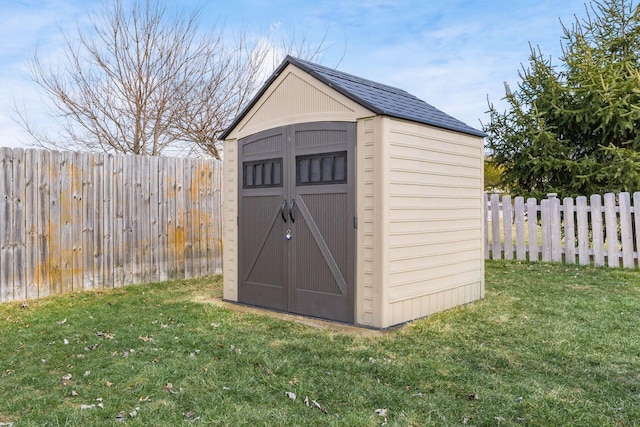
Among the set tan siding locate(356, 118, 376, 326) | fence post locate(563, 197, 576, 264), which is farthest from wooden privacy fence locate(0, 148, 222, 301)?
fence post locate(563, 197, 576, 264)

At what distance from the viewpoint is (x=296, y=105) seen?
5199mm

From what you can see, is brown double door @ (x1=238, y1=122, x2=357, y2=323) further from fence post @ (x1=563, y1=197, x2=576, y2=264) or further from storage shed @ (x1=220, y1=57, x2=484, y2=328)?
fence post @ (x1=563, y1=197, x2=576, y2=264)

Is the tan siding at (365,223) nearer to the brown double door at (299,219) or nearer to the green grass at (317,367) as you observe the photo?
A: the brown double door at (299,219)

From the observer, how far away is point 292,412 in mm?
2697

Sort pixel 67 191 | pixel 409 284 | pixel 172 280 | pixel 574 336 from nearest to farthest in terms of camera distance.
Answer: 1. pixel 574 336
2. pixel 409 284
3. pixel 67 191
4. pixel 172 280

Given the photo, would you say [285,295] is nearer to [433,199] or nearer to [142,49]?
[433,199]

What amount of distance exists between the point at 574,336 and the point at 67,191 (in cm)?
616

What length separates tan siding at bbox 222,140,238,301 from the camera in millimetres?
5988

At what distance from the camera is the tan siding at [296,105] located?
4.81 metres

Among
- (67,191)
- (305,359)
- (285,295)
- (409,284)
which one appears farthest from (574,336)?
(67,191)

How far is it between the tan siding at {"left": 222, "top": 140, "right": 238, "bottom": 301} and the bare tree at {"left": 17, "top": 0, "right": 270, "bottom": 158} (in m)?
5.61

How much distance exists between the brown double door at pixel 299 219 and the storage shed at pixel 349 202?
12 millimetres

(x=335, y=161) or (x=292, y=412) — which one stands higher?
(x=335, y=161)

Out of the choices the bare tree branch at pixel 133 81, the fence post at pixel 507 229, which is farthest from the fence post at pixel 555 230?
the bare tree branch at pixel 133 81
